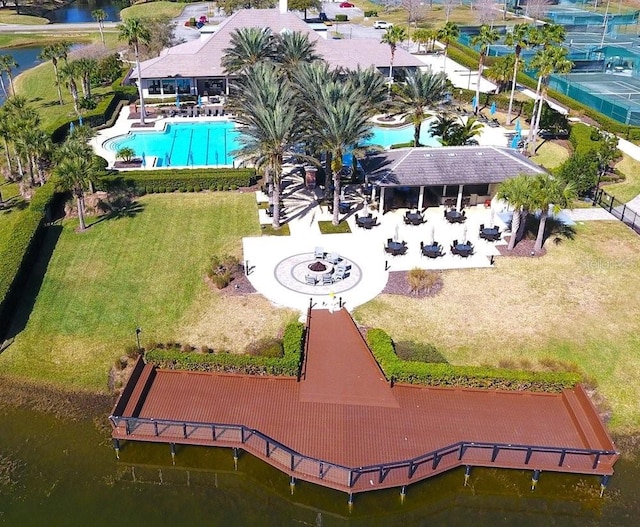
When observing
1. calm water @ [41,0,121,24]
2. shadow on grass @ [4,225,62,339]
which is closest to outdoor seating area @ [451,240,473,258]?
shadow on grass @ [4,225,62,339]

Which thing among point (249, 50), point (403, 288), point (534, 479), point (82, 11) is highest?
point (249, 50)

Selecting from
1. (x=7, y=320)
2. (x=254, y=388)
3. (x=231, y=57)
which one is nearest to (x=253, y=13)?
(x=231, y=57)

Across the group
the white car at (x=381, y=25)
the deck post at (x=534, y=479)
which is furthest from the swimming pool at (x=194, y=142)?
the white car at (x=381, y=25)

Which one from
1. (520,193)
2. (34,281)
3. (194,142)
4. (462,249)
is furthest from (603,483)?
(194,142)

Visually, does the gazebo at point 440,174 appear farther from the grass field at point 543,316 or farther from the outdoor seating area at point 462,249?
the grass field at point 543,316

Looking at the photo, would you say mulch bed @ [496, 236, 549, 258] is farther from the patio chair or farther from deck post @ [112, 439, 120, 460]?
deck post @ [112, 439, 120, 460]

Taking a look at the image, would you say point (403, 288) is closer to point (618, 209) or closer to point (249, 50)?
point (618, 209)
